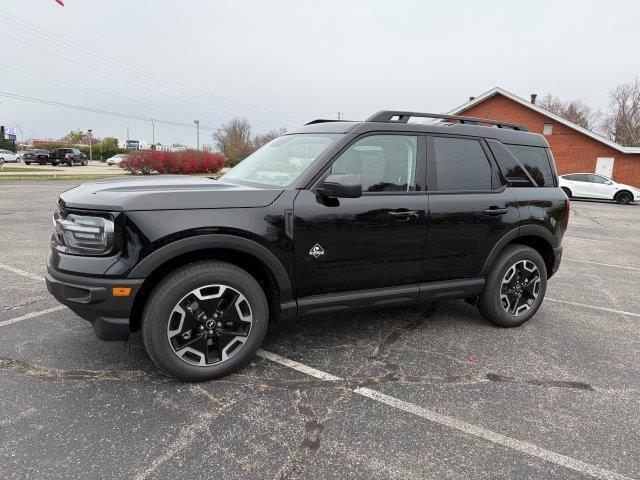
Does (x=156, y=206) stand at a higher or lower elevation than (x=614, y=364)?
higher

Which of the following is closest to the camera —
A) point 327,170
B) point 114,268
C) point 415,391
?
point 114,268

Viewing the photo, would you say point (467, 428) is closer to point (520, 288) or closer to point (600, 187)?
point (520, 288)

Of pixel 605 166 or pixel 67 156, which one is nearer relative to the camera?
pixel 605 166

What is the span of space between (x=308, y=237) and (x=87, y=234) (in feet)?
4.66

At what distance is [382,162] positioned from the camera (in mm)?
3582

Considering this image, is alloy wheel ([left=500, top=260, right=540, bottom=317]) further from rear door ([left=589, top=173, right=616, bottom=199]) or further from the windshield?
rear door ([left=589, top=173, right=616, bottom=199])

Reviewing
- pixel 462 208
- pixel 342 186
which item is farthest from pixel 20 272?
pixel 462 208

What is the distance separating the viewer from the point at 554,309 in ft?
16.3

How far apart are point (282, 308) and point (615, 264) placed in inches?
272

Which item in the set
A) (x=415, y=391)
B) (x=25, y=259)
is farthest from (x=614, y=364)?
(x=25, y=259)

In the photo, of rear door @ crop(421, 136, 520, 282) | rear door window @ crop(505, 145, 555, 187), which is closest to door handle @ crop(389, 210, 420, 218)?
rear door @ crop(421, 136, 520, 282)

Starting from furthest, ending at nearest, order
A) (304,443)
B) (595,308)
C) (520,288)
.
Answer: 1. (595,308)
2. (520,288)
3. (304,443)

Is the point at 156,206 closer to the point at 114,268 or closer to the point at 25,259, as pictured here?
the point at 114,268

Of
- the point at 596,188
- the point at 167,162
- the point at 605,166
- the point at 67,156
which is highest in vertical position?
the point at 67,156
